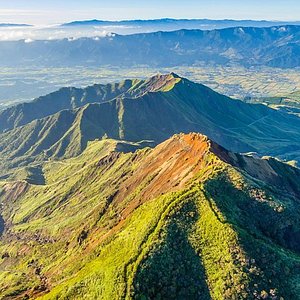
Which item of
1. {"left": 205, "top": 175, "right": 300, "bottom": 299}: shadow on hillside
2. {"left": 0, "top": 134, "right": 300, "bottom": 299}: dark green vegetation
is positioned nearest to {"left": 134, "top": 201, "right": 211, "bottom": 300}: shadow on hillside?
{"left": 0, "top": 134, "right": 300, "bottom": 299}: dark green vegetation

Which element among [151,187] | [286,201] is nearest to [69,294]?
[151,187]

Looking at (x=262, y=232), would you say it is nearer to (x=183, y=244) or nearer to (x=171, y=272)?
(x=183, y=244)

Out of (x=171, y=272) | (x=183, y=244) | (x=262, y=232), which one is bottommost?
(x=262, y=232)

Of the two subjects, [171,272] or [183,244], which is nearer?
[171,272]

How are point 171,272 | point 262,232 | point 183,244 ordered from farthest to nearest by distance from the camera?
point 262,232 < point 183,244 < point 171,272

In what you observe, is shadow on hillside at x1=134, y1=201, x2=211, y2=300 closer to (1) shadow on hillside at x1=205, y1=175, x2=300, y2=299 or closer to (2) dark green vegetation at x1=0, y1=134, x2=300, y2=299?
(2) dark green vegetation at x1=0, y1=134, x2=300, y2=299

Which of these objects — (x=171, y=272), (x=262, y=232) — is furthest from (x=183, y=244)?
(x=262, y=232)
